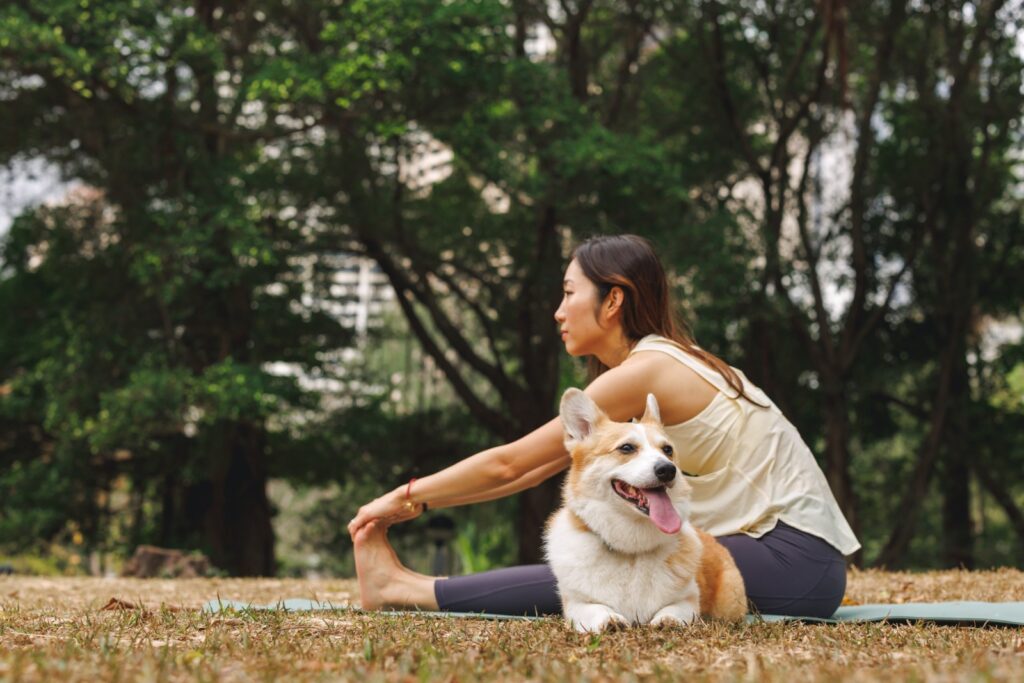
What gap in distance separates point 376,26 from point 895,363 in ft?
37.1

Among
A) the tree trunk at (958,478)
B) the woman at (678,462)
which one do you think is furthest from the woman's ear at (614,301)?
the tree trunk at (958,478)

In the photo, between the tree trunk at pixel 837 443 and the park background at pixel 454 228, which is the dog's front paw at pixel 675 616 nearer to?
the park background at pixel 454 228

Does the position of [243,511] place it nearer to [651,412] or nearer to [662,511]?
[651,412]

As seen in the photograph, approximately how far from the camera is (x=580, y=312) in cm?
463

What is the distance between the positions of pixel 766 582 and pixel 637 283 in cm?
135

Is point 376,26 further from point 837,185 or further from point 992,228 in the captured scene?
point 992,228

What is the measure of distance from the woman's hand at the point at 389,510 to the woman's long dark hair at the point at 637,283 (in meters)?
1.19

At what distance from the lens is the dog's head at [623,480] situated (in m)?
3.73

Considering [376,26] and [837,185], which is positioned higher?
[376,26]

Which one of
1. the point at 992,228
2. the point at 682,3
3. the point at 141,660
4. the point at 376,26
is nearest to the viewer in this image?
the point at 141,660

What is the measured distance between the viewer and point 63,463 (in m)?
18.0

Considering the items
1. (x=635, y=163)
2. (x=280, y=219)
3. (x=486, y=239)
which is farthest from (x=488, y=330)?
(x=635, y=163)

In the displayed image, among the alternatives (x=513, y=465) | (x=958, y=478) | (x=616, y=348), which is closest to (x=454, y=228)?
(x=958, y=478)

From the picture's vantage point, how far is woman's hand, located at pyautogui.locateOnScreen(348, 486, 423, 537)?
4598 mm
